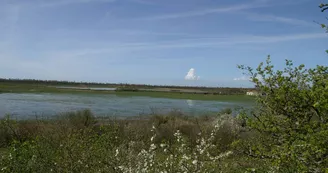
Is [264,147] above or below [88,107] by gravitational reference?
above

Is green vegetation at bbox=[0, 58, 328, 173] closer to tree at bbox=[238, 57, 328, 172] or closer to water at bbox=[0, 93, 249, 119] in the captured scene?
tree at bbox=[238, 57, 328, 172]

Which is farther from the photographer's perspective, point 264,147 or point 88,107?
point 88,107

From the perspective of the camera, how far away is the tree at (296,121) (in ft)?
11.6

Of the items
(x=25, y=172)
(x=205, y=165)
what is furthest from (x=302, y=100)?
(x=25, y=172)

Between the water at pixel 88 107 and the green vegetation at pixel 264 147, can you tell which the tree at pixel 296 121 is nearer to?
the green vegetation at pixel 264 147

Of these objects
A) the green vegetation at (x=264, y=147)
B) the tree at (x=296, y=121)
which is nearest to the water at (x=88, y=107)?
the green vegetation at (x=264, y=147)

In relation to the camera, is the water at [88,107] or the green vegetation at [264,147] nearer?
the green vegetation at [264,147]

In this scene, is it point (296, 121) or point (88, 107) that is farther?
point (88, 107)

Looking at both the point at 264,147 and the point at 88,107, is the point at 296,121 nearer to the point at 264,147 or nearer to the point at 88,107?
the point at 264,147

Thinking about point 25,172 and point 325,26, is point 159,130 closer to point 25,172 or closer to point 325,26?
point 25,172

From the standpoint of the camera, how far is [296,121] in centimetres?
437

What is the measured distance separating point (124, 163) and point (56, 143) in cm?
345

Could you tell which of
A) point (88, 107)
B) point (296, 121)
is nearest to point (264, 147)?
point (296, 121)

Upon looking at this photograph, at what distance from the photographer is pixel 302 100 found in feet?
13.6
